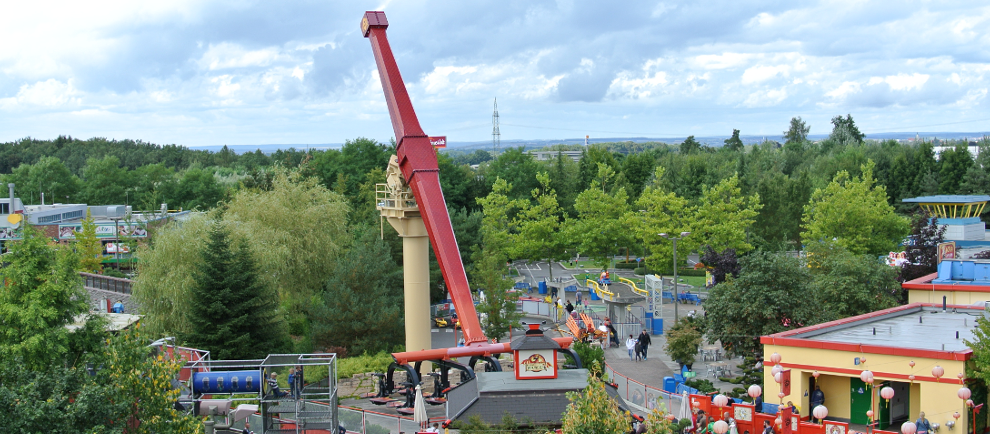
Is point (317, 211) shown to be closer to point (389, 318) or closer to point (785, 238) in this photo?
point (389, 318)

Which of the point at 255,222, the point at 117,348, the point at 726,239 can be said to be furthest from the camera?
the point at 726,239

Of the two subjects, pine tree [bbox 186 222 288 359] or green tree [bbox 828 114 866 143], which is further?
green tree [bbox 828 114 866 143]

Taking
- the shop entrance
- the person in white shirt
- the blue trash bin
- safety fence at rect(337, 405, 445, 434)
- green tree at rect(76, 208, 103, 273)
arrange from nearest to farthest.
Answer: safety fence at rect(337, 405, 445, 434) → the shop entrance → the blue trash bin → the person in white shirt → green tree at rect(76, 208, 103, 273)

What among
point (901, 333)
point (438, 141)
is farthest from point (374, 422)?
point (901, 333)

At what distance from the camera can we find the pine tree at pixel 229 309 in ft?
102

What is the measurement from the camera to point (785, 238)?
58.1 m

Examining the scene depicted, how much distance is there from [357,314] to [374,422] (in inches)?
441

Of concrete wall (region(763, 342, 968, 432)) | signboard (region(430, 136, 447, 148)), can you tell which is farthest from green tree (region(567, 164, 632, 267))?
concrete wall (region(763, 342, 968, 432))

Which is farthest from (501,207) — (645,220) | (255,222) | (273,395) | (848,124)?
(848,124)

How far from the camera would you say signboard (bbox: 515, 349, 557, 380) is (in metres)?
22.8

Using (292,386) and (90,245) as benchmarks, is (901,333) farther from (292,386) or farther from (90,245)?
(90,245)

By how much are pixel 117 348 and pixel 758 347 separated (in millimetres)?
21226

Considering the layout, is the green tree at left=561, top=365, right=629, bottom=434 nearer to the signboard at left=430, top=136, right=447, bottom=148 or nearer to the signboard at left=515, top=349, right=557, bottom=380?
the signboard at left=515, top=349, right=557, bottom=380

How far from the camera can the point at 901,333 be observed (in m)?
25.8
